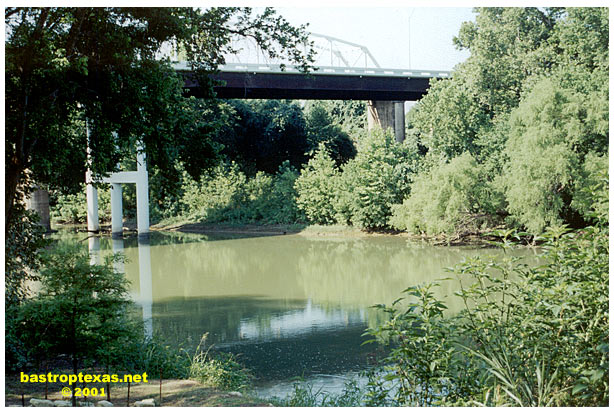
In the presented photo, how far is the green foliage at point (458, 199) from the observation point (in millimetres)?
15586

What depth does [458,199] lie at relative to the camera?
50.7ft

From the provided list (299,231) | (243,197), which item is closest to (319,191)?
(299,231)

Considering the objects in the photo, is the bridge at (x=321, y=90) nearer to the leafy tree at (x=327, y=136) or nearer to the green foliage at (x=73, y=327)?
the leafy tree at (x=327, y=136)

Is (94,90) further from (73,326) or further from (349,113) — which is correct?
(349,113)

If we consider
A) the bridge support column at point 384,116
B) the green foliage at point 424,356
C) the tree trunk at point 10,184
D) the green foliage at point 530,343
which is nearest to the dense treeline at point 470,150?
the bridge support column at point 384,116

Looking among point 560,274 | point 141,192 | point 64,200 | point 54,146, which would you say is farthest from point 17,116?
point 64,200

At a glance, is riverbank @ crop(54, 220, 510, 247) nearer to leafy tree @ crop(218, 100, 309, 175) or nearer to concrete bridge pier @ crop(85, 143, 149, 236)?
concrete bridge pier @ crop(85, 143, 149, 236)

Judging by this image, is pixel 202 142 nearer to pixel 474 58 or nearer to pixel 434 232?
pixel 434 232

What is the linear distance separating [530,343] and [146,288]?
9.03 m

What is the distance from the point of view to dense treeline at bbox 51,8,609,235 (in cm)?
1420

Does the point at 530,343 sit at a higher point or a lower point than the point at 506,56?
lower

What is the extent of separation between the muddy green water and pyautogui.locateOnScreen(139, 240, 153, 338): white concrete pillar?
0.02m

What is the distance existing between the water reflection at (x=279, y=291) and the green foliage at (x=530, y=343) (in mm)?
1242

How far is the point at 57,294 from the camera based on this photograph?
16.2 ft
